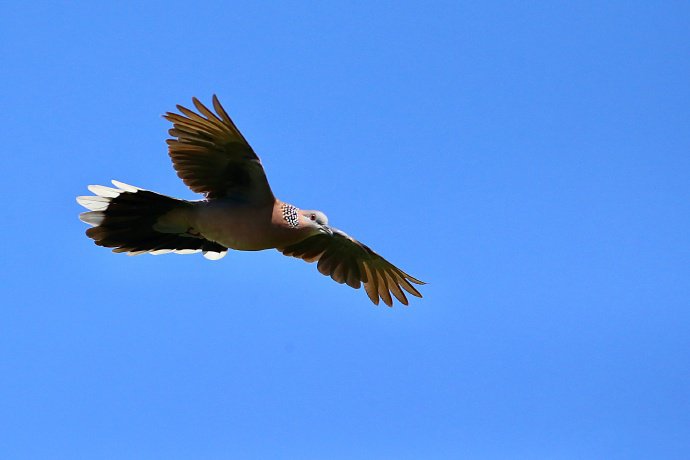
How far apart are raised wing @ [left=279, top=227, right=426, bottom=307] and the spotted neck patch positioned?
985 millimetres

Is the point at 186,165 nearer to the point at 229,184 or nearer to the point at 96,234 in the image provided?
the point at 229,184

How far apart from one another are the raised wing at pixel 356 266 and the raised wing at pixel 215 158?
1.42 metres

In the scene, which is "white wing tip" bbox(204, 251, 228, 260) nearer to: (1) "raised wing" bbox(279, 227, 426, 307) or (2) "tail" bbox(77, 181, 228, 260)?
(2) "tail" bbox(77, 181, 228, 260)

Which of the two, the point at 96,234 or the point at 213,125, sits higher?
the point at 213,125

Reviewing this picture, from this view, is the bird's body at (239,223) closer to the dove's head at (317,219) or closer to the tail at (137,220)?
the tail at (137,220)

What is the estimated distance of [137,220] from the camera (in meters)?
11.9

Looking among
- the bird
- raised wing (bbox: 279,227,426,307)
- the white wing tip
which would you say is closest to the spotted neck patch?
the bird

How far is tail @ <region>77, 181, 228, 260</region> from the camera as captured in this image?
37.8 ft

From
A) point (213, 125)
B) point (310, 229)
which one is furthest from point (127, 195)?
point (310, 229)

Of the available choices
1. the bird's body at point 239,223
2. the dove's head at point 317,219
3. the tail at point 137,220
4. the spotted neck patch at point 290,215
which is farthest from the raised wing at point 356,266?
the tail at point 137,220

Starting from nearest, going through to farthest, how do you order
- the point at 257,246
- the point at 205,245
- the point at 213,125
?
the point at 213,125 < the point at 257,246 < the point at 205,245

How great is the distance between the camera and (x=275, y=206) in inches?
464

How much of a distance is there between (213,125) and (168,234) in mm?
1677

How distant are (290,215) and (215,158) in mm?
1032
